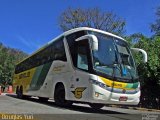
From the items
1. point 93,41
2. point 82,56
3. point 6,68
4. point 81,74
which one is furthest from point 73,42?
point 6,68

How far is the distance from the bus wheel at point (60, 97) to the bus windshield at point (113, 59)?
2.76m

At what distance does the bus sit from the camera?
14.3 m

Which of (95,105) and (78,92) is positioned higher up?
(78,92)

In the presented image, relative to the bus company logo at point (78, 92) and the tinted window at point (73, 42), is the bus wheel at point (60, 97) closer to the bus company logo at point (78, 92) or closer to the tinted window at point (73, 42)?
the bus company logo at point (78, 92)

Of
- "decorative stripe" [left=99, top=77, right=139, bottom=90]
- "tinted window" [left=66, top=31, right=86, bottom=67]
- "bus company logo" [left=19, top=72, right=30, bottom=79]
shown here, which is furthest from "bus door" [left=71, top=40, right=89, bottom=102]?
"bus company logo" [left=19, top=72, right=30, bottom=79]

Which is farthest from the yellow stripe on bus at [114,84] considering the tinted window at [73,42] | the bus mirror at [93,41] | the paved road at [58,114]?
the tinted window at [73,42]

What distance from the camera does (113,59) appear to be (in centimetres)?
1493

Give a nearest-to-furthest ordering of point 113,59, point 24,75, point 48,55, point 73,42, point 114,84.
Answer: point 114,84, point 113,59, point 73,42, point 48,55, point 24,75

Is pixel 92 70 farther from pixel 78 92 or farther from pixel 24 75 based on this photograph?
pixel 24 75

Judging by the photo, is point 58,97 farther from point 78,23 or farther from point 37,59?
point 78,23

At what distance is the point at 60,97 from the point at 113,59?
334 centimetres

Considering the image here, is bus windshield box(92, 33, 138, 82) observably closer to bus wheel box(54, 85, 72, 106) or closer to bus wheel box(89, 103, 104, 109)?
bus wheel box(89, 103, 104, 109)

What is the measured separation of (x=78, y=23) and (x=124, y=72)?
32.5m

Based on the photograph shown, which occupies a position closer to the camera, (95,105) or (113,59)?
(113,59)
